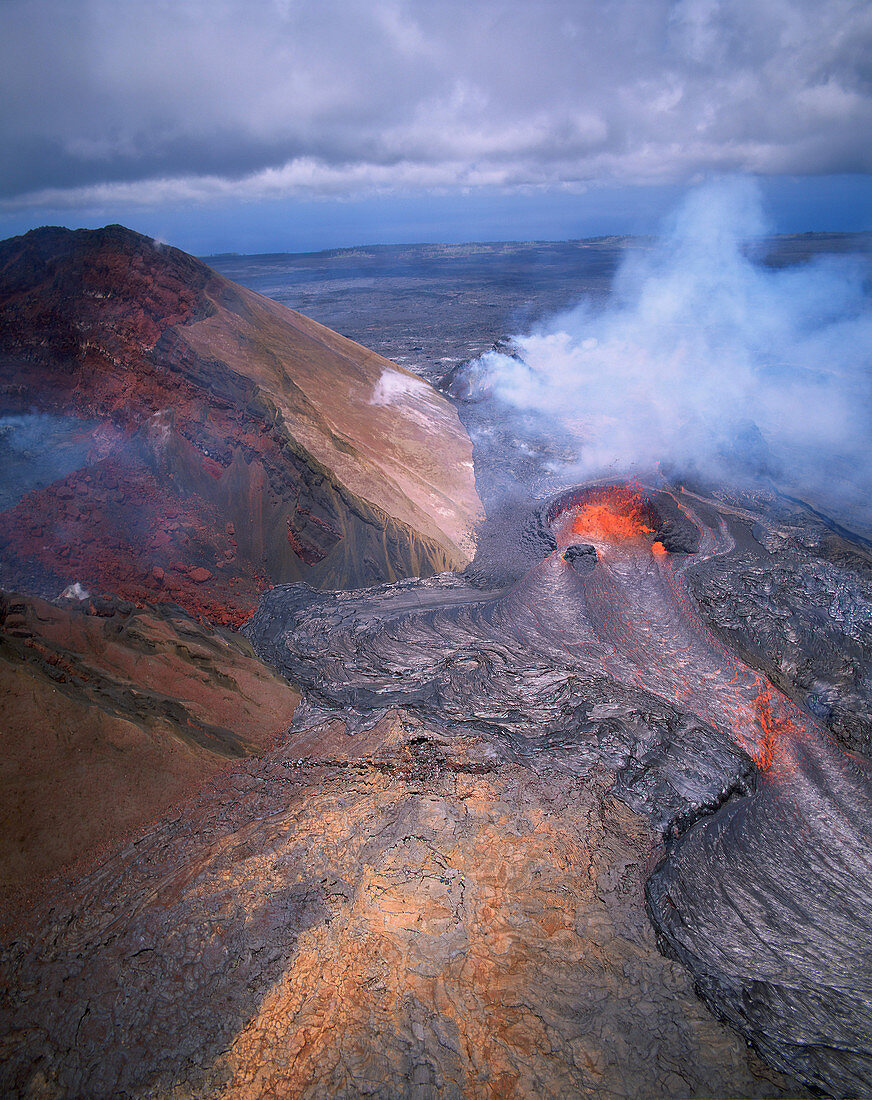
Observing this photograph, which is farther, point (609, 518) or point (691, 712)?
point (609, 518)

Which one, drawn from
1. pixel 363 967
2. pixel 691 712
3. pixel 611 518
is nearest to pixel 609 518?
pixel 611 518

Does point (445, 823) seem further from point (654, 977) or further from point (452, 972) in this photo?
point (654, 977)

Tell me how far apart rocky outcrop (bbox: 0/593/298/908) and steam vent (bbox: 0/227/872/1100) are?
39 mm

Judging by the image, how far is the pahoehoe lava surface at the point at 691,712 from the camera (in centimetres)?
558

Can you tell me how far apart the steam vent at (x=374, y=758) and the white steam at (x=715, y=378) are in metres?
4.41

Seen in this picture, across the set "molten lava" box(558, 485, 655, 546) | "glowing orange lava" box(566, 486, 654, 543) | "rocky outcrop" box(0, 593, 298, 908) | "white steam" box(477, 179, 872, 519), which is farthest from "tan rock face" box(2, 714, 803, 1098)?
"white steam" box(477, 179, 872, 519)

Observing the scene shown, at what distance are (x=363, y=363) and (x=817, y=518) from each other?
15833mm

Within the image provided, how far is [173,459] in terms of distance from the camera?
11578 millimetres

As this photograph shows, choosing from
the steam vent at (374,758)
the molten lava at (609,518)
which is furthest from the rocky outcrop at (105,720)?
the molten lava at (609,518)

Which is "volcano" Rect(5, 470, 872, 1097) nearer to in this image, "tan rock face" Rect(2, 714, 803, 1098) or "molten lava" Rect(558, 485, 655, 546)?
"tan rock face" Rect(2, 714, 803, 1098)

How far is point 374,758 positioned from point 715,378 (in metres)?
25.9

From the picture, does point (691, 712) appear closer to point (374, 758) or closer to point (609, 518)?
point (374, 758)

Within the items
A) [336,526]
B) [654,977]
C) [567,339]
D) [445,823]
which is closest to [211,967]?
[445,823]

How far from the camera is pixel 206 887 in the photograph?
17.5ft
